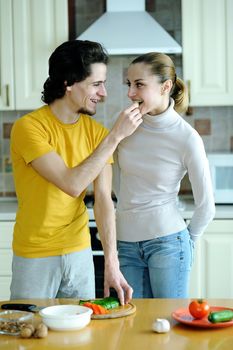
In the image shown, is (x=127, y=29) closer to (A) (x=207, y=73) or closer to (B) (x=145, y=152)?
(A) (x=207, y=73)

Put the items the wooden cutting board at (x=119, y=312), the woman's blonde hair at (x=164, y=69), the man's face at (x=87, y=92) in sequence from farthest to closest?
the woman's blonde hair at (x=164, y=69)
the man's face at (x=87, y=92)
the wooden cutting board at (x=119, y=312)

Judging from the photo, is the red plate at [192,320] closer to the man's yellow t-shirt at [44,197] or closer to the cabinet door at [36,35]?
the man's yellow t-shirt at [44,197]

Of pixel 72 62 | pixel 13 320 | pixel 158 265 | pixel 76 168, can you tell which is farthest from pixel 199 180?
pixel 13 320

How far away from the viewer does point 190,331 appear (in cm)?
204

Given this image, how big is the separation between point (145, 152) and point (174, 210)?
25 centimetres

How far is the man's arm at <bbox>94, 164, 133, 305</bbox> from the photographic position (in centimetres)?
247

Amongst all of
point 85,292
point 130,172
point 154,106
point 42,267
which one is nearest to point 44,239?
point 42,267

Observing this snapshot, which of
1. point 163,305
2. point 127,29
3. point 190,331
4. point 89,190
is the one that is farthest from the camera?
point 89,190

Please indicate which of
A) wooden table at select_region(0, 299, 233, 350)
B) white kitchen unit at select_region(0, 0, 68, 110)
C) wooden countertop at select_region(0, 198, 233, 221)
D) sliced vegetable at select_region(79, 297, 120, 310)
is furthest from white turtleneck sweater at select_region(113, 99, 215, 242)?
white kitchen unit at select_region(0, 0, 68, 110)

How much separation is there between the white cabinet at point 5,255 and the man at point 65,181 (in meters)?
1.55

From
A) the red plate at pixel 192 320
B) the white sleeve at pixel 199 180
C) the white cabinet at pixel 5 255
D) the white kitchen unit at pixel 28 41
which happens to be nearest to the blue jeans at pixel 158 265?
the white sleeve at pixel 199 180

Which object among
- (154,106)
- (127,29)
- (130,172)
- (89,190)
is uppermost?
(127,29)

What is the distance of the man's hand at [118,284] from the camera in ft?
7.66

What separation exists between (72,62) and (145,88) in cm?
29
